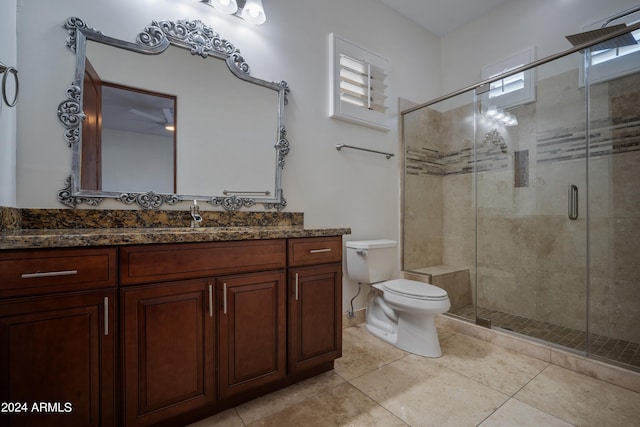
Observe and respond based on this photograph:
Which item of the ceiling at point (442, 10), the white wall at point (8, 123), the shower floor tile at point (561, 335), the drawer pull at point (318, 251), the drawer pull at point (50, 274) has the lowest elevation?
the shower floor tile at point (561, 335)

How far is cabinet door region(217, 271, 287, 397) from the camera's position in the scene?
1251mm

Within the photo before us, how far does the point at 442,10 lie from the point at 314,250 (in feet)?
9.36

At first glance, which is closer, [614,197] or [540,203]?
[614,197]

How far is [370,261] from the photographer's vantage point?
216 centimetres

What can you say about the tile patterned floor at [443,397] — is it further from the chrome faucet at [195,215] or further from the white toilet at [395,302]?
the chrome faucet at [195,215]

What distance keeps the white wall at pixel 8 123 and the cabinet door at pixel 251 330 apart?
1006 mm

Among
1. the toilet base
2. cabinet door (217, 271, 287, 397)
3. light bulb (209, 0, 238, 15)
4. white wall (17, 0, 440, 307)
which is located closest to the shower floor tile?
the toilet base

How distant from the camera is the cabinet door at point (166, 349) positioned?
1056 millimetres

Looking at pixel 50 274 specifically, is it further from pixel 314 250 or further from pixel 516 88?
pixel 516 88

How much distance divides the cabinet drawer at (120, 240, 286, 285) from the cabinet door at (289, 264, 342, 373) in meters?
0.18

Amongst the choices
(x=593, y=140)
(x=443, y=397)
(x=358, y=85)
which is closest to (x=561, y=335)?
(x=443, y=397)

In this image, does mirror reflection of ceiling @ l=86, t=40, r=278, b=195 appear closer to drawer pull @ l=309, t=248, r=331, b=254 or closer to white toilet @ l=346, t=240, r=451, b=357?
drawer pull @ l=309, t=248, r=331, b=254

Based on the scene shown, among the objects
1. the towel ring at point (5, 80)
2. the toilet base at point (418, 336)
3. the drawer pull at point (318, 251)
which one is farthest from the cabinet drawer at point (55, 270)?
the toilet base at point (418, 336)

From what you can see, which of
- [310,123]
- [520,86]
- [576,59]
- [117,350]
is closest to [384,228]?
[310,123]
